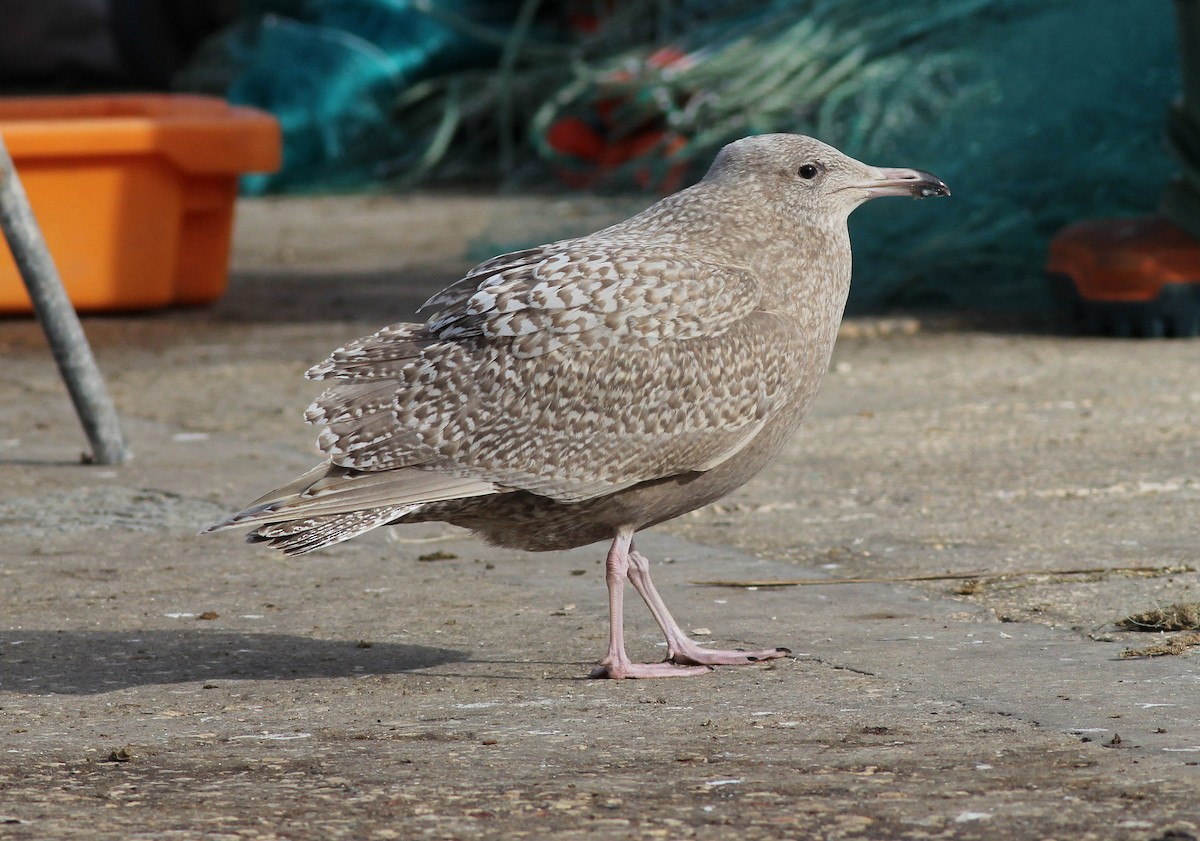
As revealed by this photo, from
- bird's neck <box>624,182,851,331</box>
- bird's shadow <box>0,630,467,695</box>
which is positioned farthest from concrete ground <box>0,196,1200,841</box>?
bird's neck <box>624,182,851,331</box>

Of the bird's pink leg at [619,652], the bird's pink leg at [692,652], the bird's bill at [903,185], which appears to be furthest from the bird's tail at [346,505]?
the bird's bill at [903,185]

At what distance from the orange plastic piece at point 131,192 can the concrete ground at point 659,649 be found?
1907 millimetres

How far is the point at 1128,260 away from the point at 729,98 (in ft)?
13.2

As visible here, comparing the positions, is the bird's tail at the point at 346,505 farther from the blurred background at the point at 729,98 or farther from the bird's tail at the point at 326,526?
the blurred background at the point at 729,98

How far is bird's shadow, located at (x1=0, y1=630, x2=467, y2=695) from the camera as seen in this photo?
4.54 metres

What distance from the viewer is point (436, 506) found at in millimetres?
4371

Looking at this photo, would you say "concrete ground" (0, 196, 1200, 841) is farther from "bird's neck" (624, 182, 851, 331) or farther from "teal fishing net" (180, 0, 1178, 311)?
"teal fishing net" (180, 0, 1178, 311)

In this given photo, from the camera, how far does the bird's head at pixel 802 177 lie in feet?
15.4

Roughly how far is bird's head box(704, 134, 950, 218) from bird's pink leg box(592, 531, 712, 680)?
931 mm

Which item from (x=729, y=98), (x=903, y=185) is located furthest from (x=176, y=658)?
(x=729, y=98)

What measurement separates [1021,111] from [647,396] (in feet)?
20.6

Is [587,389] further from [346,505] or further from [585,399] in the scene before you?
[346,505]

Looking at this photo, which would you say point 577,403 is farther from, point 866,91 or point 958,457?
point 866,91

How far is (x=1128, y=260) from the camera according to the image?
925 centimetres
